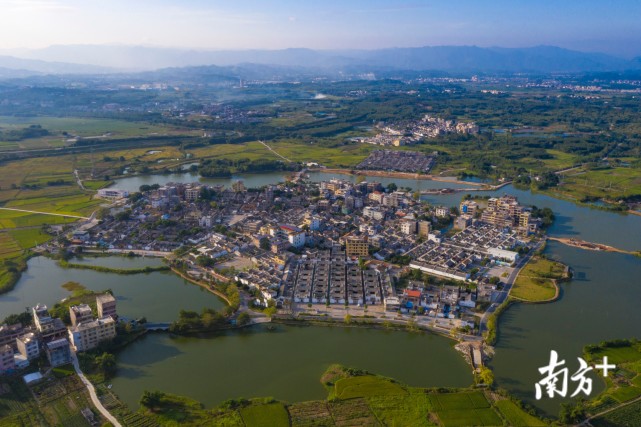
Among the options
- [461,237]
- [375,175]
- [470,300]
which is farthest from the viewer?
[375,175]

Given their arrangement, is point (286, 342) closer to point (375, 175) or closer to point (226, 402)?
point (226, 402)

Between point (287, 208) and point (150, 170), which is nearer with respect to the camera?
point (287, 208)

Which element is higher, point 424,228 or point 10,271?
point 424,228

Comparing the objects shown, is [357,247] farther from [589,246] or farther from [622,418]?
[622,418]

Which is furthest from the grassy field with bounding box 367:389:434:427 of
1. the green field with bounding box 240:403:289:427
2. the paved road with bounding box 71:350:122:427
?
the paved road with bounding box 71:350:122:427

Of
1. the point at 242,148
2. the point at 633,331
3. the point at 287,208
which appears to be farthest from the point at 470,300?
the point at 242,148

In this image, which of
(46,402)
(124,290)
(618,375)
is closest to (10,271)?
(124,290)
